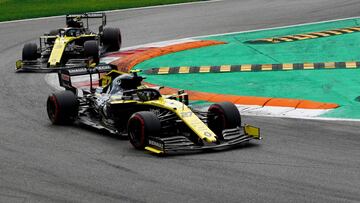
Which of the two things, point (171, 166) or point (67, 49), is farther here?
point (67, 49)

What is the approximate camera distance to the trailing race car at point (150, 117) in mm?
17281

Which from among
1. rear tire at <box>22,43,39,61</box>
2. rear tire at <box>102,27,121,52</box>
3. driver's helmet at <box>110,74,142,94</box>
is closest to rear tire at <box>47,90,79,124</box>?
driver's helmet at <box>110,74,142,94</box>

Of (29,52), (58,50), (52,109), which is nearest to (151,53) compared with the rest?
(58,50)

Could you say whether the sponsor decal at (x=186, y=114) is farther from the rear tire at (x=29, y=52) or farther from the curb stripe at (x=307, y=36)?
the curb stripe at (x=307, y=36)

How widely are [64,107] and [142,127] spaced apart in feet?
11.5

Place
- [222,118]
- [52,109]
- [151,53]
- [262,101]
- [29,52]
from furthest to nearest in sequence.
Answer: [151,53], [29,52], [262,101], [52,109], [222,118]

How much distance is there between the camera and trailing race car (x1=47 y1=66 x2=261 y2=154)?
17281 millimetres

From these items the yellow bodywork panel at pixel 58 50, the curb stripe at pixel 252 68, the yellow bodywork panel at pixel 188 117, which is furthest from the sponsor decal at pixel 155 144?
the yellow bodywork panel at pixel 58 50

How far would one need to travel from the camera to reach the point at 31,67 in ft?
97.8

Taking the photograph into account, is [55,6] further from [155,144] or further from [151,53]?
[155,144]

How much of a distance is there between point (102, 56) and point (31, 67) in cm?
328

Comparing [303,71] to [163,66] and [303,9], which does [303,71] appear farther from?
[303,9]

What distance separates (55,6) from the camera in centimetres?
4647

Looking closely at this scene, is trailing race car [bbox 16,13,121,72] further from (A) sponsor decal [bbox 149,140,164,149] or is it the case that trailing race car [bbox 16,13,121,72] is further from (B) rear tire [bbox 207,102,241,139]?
(A) sponsor decal [bbox 149,140,164,149]
